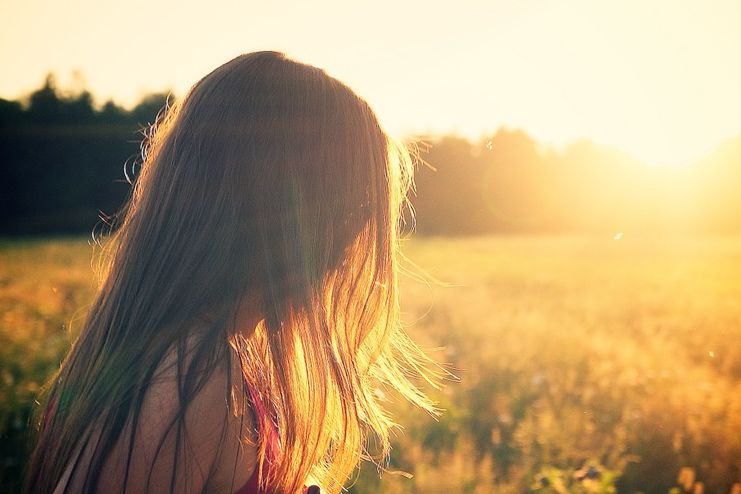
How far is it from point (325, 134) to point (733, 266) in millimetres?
14795

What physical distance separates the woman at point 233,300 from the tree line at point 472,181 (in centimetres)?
138

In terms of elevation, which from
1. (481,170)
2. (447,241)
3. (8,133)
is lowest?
(447,241)

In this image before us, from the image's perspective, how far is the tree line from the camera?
42.0ft

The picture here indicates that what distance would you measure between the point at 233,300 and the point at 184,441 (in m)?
0.28

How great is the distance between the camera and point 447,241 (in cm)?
3894

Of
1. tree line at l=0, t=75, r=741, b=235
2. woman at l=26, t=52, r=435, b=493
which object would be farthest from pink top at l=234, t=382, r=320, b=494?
tree line at l=0, t=75, r=741, b=235

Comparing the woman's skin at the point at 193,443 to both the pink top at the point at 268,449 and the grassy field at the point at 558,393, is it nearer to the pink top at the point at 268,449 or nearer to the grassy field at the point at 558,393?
the pink top at the point at 268,449

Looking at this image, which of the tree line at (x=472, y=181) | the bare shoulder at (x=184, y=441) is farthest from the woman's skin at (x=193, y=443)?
the tree line at (x=472, y=181)

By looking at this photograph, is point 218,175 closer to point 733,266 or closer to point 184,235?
point 184,235

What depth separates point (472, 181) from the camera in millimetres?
14484

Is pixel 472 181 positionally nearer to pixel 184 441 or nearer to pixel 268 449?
pixel 268 449

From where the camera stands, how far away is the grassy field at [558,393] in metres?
2.81

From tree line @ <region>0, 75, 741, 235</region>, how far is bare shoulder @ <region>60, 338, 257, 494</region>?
1.85 metres

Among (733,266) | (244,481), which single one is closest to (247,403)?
(244,481)
